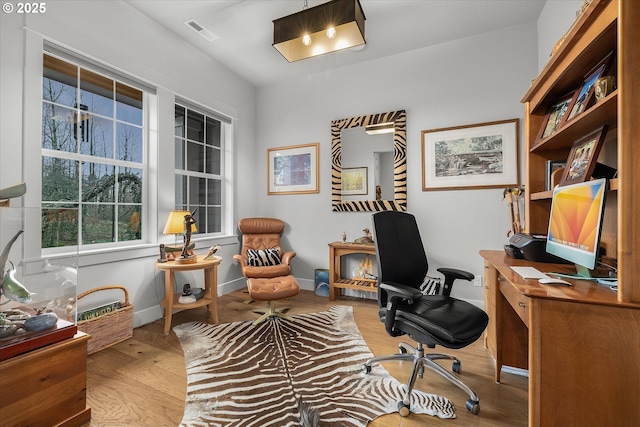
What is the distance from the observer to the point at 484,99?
307 centimetres

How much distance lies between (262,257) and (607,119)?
10.2 feet

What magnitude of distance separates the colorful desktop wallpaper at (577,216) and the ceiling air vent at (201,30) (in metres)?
3.44

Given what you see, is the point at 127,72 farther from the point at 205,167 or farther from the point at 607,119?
the point at 607,119

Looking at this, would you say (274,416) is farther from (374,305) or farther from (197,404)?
(374,305)

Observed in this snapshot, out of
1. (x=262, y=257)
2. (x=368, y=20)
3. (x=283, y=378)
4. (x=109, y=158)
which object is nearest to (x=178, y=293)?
(x=262, y=257)

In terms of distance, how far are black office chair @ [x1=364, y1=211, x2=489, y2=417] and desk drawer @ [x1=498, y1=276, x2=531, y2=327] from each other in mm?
192

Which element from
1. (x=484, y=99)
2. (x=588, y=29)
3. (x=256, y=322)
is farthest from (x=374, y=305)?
(x=588, y=29)

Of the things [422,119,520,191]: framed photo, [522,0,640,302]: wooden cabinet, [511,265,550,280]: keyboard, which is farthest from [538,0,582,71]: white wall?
[511,265,550,280]: keyboard

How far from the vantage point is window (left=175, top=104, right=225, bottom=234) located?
3.38 meters

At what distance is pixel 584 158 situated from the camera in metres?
1.47

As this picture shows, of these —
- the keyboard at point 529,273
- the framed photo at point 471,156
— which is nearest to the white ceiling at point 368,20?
the framed photo at point 471,156

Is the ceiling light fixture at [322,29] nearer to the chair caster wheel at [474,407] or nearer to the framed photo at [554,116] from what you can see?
the framed photo at [554,116]

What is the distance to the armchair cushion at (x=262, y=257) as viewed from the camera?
3426mm

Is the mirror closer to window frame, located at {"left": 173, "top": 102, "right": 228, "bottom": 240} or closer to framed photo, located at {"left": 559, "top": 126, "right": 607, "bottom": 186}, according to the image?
window frame, located at {"left": 173, "top": 102, "right": 228, "bottom": 240}
